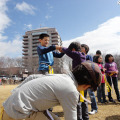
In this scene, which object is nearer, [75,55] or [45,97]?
[45,97]

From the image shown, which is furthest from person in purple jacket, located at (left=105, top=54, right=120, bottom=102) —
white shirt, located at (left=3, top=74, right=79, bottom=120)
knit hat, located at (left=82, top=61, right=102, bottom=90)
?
white shirt, located at (left=3, top=74, right=79, bottom=120)

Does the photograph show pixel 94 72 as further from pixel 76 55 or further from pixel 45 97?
pixel 76 55

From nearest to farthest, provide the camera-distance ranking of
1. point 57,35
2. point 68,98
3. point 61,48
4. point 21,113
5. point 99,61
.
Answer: point 68,98 < point 21,113 < point 61,48 < point 99,61 < point 57,35

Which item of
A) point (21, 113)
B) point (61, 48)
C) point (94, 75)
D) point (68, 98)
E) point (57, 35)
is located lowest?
point (21, 113)

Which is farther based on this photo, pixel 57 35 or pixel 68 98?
pixel 57 35

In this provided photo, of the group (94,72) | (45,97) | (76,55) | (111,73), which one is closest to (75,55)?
(76,55)

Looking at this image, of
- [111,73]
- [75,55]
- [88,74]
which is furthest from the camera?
[111,73]

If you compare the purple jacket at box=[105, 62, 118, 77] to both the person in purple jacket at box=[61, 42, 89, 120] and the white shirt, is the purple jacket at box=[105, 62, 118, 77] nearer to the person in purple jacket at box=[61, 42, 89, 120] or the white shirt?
the person in purple jacket at box=[61, 42, 89, 120]

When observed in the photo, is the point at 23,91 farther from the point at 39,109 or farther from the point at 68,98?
the point at 68,98

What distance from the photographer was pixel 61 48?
244 cm

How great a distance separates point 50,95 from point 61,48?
124 cm

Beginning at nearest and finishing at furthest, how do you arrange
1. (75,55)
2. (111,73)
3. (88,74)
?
(88,74)
(75,55)
(111,73)

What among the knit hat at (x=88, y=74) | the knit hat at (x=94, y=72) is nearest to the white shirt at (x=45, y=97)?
the knit hat at (x=88, y=74)

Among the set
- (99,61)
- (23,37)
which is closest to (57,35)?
(23,37)
